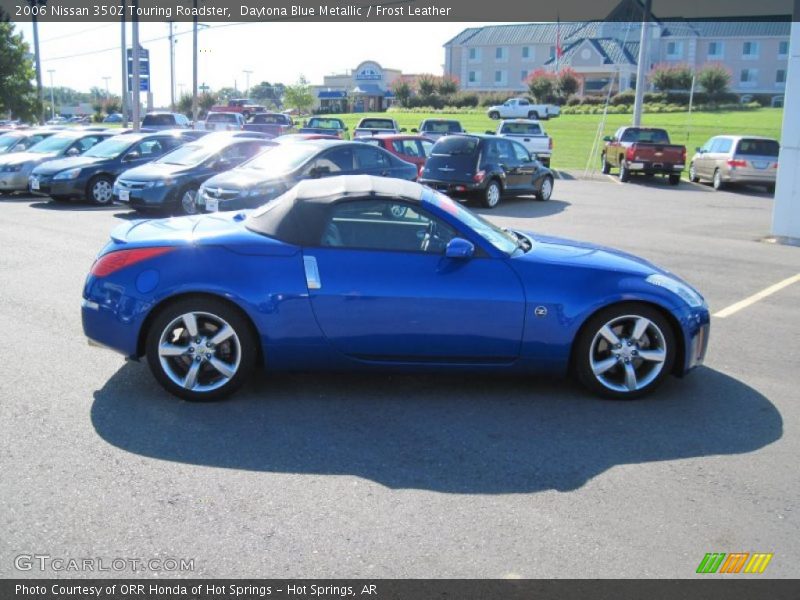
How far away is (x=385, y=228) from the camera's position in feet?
17.9

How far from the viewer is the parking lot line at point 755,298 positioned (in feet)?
27.3

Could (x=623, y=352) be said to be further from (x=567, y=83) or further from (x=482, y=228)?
(x=567, y=83)

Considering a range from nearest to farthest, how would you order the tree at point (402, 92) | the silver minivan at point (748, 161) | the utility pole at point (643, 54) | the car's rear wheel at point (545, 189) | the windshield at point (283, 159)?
the windshield at point (283, 159) → the car's rear wheel at point (545, 189) → the silver minivan at point (748, 161) → the utility pole at point (643, 54) → the tree at point (402, 92)

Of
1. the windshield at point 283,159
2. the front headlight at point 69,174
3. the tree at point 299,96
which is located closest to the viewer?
the windshield at point 283,159

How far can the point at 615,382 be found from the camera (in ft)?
18.3

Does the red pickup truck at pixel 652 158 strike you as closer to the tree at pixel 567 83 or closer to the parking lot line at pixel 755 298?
the parking lot line at pixel 755 298

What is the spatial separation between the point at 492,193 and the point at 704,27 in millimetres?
75121

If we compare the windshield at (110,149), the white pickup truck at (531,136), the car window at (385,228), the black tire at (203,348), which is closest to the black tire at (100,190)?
the windshield at (110,149)

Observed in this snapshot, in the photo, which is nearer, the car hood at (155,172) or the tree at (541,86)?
the car hood at (155,172)

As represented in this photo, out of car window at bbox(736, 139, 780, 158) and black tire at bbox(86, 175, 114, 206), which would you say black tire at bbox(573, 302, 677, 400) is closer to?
black tire at bbox(86, 175, 114, 206)

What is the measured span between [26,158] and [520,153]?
38.7 ft

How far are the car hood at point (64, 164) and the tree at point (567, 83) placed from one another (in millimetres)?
63716

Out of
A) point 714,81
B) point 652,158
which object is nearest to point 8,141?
point 652,158
